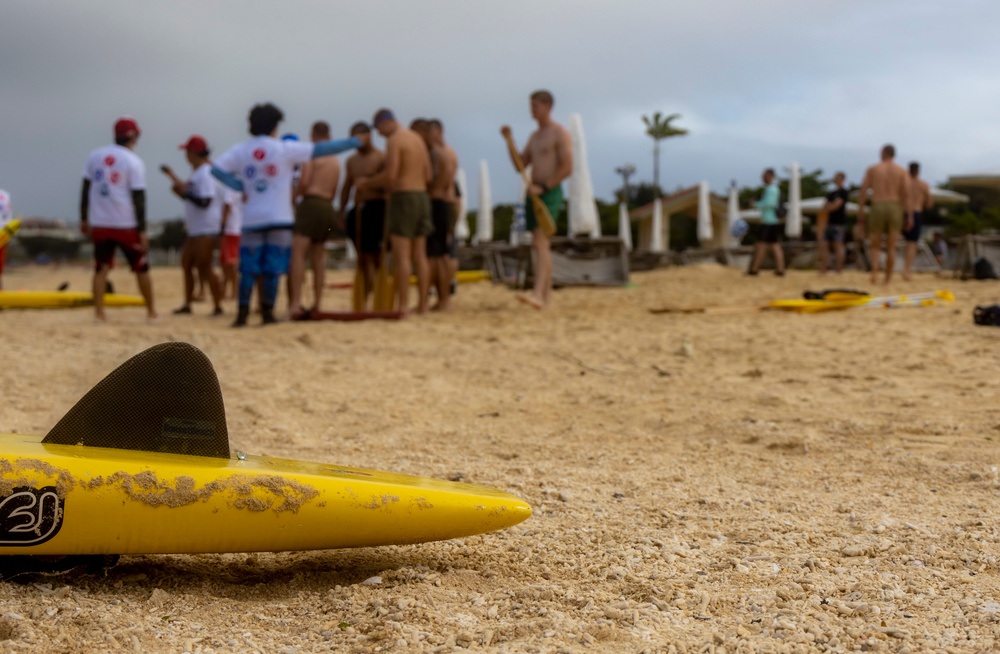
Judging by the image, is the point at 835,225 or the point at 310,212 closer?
the point at 310,212

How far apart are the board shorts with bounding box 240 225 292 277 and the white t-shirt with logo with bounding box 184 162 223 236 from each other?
176cm

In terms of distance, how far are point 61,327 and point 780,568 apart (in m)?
5.69

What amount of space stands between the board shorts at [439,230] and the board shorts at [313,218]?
0.99 meters

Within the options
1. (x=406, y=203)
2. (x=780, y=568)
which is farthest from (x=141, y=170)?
(x=780, y=568)

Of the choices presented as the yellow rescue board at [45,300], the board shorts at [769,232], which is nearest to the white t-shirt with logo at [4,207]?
the yellow rescue board at [45,300]

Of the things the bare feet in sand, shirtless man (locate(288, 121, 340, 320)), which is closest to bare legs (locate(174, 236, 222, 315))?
shirtless man (locate(288, 121, 340, 320))

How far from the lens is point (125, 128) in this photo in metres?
6.55

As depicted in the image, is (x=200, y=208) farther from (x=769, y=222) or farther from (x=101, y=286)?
(x=769, y=222)

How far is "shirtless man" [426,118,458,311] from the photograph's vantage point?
752cm

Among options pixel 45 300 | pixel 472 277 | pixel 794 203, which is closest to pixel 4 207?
pixel 45 300

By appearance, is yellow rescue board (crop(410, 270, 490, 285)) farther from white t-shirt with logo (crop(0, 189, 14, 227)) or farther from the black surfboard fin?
the black surfboard fin

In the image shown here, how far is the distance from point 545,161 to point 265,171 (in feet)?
7.42

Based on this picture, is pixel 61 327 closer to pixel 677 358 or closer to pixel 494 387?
pixel 494 387

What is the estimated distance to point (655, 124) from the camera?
149 ft
